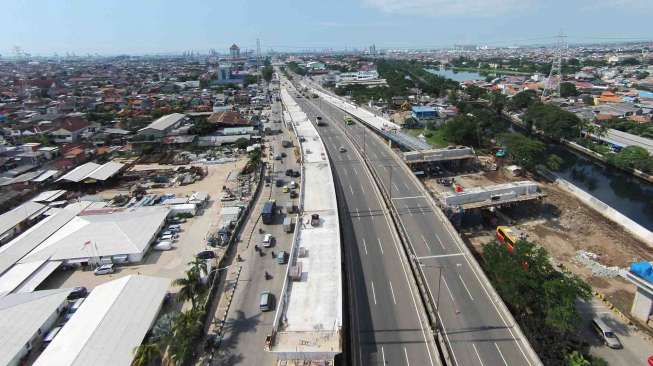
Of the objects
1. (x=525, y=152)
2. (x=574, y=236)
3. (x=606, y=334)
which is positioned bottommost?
(x=574, y=236)

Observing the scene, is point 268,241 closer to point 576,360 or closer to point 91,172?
point 576,360

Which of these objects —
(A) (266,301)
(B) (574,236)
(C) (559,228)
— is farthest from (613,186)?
(A) (266,301)

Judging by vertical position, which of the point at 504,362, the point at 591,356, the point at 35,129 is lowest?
the point at 591,356

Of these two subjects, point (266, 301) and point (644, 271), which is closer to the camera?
point (644, 271)

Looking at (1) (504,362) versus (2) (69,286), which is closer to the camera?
(1) (504,362)

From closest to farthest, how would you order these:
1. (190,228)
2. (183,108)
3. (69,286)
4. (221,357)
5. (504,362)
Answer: (504,362) < (221,357) < (69,286) < (190,228) < (183,108)

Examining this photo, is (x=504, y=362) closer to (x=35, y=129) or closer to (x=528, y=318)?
(x=528, y=318)

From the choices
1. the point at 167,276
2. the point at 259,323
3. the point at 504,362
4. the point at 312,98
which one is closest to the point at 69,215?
the point at 167,276
